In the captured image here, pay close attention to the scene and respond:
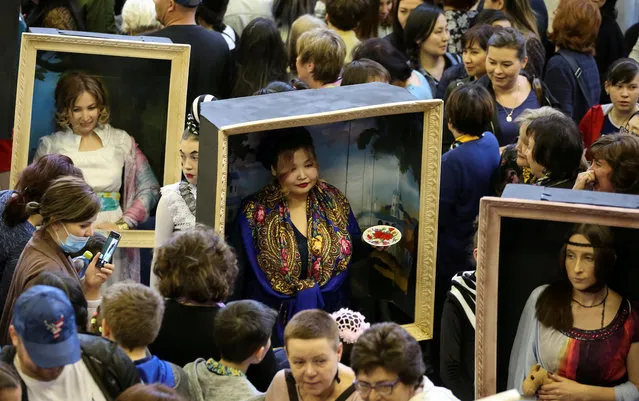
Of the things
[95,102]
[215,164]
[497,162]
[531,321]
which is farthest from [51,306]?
[497,162]

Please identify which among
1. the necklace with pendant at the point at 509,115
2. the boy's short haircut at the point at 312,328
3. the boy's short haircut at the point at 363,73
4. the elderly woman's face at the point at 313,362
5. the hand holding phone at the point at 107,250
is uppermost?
the boy's short haircut at the point at 363,73

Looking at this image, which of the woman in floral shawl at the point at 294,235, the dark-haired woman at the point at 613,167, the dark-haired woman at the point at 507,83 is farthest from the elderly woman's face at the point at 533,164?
the dark-haired woman at the point at 507,83

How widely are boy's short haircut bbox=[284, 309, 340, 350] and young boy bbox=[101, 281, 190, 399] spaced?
0.44m

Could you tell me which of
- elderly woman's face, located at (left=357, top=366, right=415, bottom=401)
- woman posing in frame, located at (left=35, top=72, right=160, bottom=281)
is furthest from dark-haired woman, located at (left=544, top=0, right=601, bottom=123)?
elderly woman's face, located at (left=357, top=366, right=415, bottom=401)

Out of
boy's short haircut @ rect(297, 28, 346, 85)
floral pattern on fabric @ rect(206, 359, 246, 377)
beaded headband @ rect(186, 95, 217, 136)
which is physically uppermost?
boy's short haircut @ rect(297, 28, 346, 85)

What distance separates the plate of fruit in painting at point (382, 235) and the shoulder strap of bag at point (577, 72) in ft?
10.3

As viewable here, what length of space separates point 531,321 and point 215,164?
143 centimetres

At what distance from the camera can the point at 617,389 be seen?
4.60 m

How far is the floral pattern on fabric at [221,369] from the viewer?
183 inches

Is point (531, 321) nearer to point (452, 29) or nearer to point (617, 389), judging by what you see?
point (617, 389)

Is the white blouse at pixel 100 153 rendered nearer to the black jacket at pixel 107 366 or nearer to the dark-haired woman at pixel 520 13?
the black jacket at pixel 107 366

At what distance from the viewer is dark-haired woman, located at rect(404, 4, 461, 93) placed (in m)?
8.44

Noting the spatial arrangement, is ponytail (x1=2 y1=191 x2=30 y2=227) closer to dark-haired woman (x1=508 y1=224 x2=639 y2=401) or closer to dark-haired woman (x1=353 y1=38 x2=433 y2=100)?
dark-haired woman (x1=508 y1=224 x2=639 y2=401)

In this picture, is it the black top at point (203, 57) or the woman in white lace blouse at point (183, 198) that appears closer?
the woman in white lace blouse at point (183, 198)
